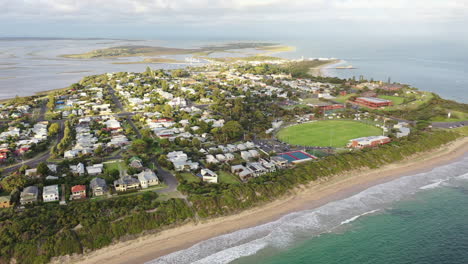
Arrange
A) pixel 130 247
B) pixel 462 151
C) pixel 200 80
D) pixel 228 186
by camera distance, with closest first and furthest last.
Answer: pixel 130 247
pixel 228 186
pixel 462 151
pixel 200 80

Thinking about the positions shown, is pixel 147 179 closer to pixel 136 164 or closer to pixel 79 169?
pixel 136 164

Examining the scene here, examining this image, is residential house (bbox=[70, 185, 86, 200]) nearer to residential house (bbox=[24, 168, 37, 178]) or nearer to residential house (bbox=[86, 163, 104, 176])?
residential house (bbox=[86, 163, 104, 176])

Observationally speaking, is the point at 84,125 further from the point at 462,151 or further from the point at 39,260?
the point at 462,151

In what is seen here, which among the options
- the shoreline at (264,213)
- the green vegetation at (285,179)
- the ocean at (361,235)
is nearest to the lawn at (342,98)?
the green vegetation at (285,179)

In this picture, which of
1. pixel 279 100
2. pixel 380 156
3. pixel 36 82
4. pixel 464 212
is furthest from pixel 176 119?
pixel 36 82

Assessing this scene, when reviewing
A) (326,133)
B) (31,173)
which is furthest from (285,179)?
(31,173)

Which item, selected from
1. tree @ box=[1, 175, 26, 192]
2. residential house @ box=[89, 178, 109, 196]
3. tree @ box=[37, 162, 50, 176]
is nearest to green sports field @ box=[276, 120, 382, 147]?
residential house @ box=[89, 178, 109, 196]
